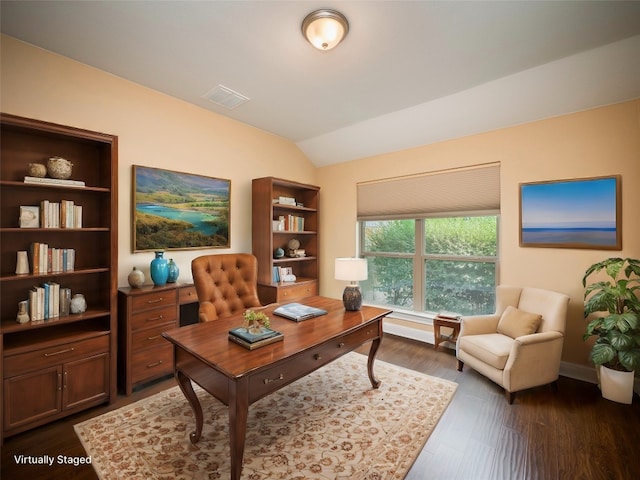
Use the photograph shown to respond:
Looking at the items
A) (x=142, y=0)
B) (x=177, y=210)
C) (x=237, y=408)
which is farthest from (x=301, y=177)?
(x=237, y=408)

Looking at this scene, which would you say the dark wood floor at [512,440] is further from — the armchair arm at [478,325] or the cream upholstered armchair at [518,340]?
the armchair arm at [478,325]

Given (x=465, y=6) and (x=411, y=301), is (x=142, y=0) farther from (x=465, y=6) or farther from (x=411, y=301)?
(x=411, y=301)

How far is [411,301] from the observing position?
13.3 ft

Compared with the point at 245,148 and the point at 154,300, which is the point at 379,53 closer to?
the point at 245,148

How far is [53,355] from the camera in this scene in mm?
2061

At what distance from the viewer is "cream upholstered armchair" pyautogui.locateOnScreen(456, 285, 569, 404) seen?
2359 millimetres

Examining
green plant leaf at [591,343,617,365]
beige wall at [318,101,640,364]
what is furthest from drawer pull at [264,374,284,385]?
beige wall at [318,101,640,364]

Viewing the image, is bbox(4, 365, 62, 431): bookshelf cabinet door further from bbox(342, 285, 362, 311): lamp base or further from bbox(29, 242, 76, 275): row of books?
bbox(342, 285, 362, 311): lamp base

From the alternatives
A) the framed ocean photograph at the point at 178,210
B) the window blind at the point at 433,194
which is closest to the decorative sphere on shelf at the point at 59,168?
the framed ocean photograph at the point at 178,210

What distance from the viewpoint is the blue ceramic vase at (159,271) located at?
2.78m

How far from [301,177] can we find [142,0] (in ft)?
9.93

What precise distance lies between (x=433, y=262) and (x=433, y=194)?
0.92 m

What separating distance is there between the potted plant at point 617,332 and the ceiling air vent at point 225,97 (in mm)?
3763

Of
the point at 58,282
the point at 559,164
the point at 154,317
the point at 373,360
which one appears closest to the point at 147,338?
the point at 154,317
